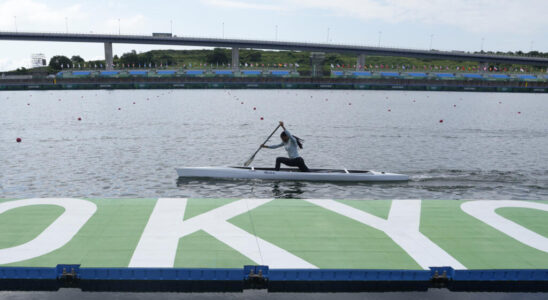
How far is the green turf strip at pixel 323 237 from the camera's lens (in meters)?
10.5

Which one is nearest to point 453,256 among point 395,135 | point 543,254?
point 543,254

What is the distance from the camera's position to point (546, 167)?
2609 centimetres

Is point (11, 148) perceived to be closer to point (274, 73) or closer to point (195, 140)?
point (195, 140)

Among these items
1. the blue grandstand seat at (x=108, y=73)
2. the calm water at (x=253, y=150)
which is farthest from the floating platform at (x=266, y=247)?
the blue grandstand seat at (x=108, y=73)

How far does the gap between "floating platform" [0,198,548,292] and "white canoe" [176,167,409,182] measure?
6.72m

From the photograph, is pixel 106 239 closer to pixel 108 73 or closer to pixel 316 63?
pixel 108 73

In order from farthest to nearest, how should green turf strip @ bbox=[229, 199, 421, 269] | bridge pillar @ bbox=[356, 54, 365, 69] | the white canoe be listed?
1. bridge pillar @ bbox=[356, 54, 365, 69]
2. the white canoe
3. green turf strip @ bbox=[229, 199, 421, 269]

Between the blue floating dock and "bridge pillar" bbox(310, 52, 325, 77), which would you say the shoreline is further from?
the blue floating dock

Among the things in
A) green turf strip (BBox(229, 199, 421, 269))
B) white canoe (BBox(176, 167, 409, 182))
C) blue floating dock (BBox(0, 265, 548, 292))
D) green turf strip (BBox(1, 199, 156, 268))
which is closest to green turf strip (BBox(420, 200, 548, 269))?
blue floating dock (BBox(0, 265, 548, 292))

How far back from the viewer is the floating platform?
995 cm

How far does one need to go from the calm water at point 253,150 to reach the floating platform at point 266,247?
5.20m

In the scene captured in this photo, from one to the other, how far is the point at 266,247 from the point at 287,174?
34.0 ft

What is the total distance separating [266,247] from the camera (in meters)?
11.2

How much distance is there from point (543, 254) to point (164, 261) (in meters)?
9.72
